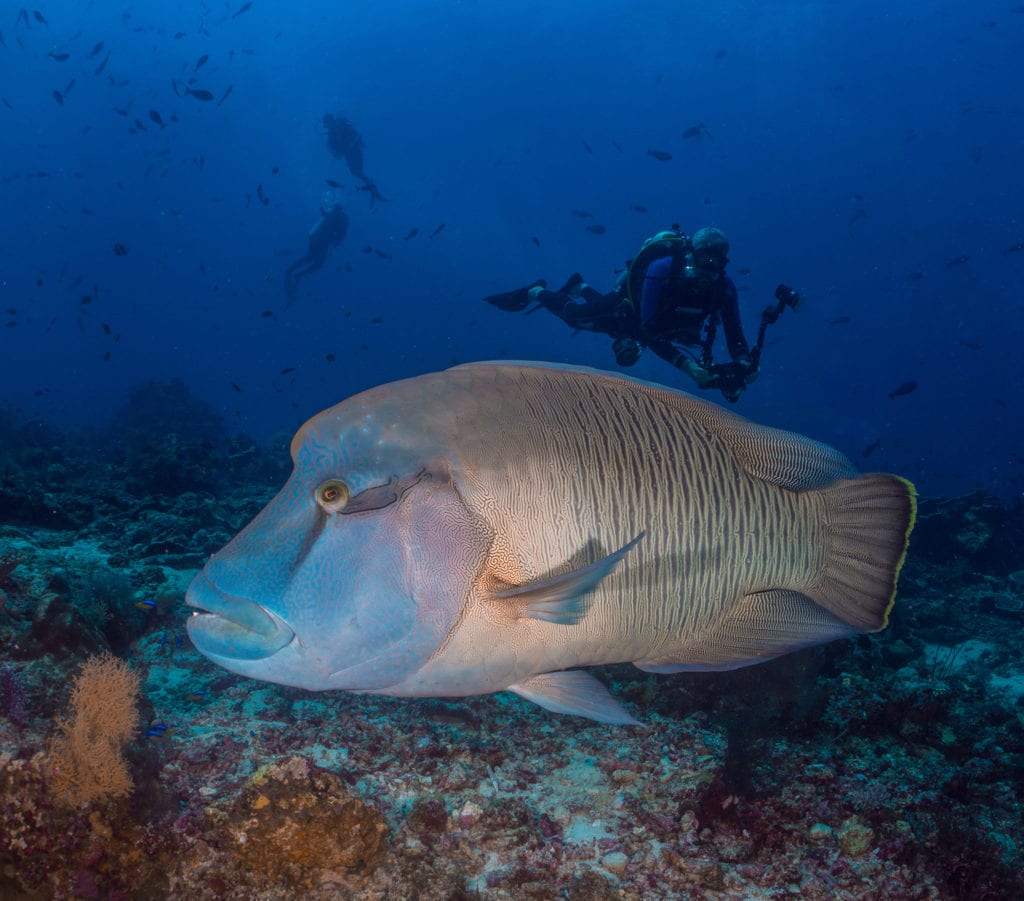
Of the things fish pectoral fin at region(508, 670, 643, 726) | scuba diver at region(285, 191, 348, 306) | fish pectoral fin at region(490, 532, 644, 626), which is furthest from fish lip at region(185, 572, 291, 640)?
scuba diver at region(285, 191, 348, 306)

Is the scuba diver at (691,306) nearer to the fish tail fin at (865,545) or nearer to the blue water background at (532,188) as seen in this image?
the fish tail fin at (865,545)

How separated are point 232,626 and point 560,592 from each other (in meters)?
0.94

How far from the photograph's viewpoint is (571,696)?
6.61 feet

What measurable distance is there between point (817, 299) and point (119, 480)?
4657 inches

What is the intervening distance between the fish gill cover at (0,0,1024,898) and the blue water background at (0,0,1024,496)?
2.32ft

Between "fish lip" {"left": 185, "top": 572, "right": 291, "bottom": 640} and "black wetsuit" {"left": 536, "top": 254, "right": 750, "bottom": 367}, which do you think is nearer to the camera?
"fish lip" {"left": 185, "top": 572, "right": 291, "bottom": 640}

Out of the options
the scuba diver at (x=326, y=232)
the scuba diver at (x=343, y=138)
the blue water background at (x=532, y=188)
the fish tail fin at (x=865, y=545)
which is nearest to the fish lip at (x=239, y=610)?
the fish tail fin at (x=865, y=545)

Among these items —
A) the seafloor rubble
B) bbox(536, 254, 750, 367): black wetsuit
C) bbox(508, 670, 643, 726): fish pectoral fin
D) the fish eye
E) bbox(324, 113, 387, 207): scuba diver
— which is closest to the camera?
the fish eye

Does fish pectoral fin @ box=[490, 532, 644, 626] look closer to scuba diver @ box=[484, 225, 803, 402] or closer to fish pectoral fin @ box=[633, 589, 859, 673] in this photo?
fish pectoral fin @ box=[633, 589, 859, 673]

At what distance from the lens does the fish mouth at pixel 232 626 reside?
5.35ft

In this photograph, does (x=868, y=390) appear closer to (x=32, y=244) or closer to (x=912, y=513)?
(x=912, y=513)

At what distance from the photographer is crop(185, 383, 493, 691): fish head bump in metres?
1.63

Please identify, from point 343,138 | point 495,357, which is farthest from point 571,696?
point 343,138

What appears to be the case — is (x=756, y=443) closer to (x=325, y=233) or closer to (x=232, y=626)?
(x=232, y=626)
